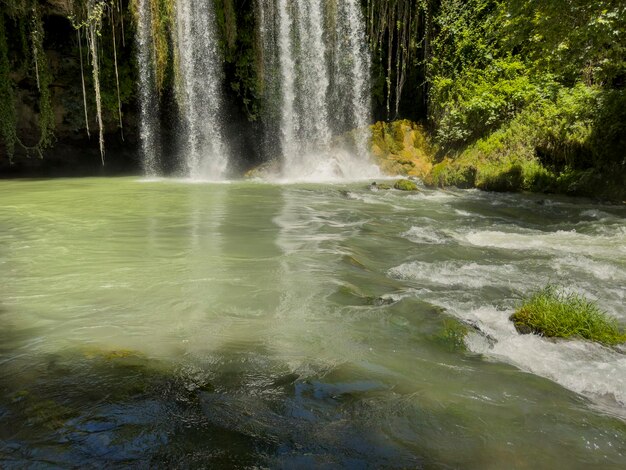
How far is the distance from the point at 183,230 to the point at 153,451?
6.65 meters

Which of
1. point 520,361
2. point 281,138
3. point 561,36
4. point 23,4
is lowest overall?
point 520,361

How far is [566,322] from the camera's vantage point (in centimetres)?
420

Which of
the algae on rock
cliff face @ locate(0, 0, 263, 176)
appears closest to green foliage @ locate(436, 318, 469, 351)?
the algae on rock

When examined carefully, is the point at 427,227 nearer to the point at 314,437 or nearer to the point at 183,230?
the point at 183,230

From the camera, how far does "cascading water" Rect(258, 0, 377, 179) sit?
20094mm

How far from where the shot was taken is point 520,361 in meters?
3.86

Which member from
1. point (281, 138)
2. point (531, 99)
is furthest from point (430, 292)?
point (281, 138)

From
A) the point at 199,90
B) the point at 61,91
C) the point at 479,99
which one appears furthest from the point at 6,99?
the point at 479,99

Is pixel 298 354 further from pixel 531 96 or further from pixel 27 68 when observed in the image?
pixel 27 68

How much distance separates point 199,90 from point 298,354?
18190mm

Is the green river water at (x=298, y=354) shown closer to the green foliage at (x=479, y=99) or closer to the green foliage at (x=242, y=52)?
the green foliage at (x=479, y=99)

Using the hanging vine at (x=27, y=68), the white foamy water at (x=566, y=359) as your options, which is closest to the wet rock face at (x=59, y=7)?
the hanging vine at (x=27, y=68)

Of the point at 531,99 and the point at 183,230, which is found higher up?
the point at 531,99

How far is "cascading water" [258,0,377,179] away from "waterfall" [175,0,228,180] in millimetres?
2202
